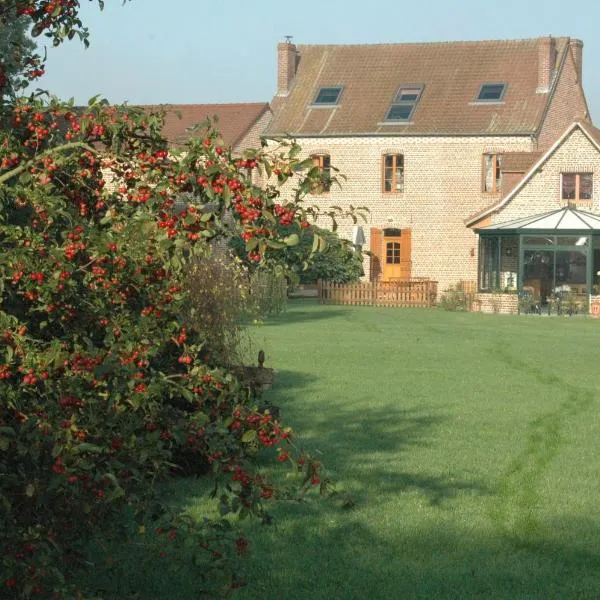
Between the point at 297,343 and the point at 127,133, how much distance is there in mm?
20935

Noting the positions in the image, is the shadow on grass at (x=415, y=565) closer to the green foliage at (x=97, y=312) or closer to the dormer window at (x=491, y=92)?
the green foliage at (x=97, y=312)

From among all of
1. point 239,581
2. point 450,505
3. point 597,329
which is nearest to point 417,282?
point 597,329

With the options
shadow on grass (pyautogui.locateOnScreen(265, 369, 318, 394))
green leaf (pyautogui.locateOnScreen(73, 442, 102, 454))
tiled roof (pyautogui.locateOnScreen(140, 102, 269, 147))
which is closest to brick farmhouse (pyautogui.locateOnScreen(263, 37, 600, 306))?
tiled roof (pyautogui.locateOnScreen(140, 102, 269, 147))

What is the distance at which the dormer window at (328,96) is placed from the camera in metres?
53.9

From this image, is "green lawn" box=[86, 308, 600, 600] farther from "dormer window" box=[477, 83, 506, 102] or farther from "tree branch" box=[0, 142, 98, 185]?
"dormer window" box=[477, 83, 506, 102]

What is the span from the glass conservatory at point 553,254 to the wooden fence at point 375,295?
251 centimetres

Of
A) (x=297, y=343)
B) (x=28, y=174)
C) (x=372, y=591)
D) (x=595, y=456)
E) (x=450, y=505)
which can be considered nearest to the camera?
(x=28, y=174)

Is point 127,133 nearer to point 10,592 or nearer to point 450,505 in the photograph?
point 10,592

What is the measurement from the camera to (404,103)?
5291 cm

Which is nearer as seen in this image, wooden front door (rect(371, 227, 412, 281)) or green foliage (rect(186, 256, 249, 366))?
green foliage (rect(186, 256, 249, 366))

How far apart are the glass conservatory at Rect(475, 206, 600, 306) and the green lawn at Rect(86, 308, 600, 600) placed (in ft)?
67.6

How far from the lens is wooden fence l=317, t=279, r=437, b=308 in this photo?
4575cm

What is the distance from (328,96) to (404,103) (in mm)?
3382

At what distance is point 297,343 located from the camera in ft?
85.5
